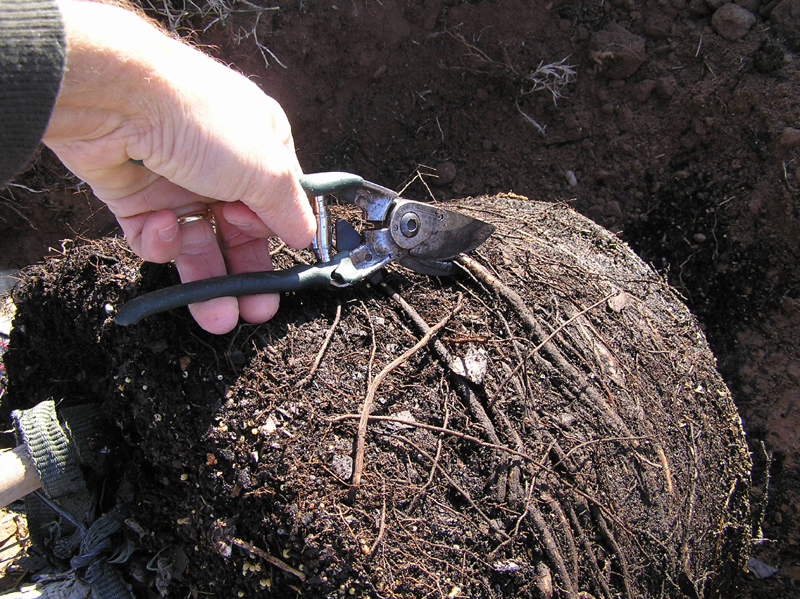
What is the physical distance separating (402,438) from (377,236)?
541 millimetres

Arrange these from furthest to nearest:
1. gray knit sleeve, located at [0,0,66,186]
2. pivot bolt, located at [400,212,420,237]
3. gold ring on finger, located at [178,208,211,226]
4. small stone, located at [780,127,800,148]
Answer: small stone, located at [780,127,800,148]
pivot bolt, located at [400,212,420,237]
gold ring on finger, located at [178,208,211,226]
gray knit sleeve, located at [0,0,66,186]

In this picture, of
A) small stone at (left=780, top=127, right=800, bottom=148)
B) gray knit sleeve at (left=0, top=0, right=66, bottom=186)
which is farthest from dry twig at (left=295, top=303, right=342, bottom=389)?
small stone at (left=780, top=127, right=800, bottom=148)

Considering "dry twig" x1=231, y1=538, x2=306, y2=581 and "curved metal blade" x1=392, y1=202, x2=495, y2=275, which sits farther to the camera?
"curved metal blade" x1=392, y1=202, x2=495, y2=275

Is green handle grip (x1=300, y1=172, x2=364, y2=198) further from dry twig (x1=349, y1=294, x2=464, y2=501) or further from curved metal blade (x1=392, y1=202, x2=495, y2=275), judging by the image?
dry twig (x1=349, y1=294, x2=464, y2=501)

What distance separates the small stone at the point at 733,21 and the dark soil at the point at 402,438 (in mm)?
1869

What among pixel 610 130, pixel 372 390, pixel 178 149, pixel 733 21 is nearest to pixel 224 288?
pixel 178 149

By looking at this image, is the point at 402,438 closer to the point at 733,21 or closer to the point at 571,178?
the point at 571,178

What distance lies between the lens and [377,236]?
54.4 inches

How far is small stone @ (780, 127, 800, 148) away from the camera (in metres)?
2.35

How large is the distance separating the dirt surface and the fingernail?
4.97 ft

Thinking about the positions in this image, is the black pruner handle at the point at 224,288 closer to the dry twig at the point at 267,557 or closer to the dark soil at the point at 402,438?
the dark soil at the point at 402,438

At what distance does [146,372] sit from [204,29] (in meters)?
1.76

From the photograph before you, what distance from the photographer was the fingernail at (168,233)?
1194mm

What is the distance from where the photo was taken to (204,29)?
89.7 inches
